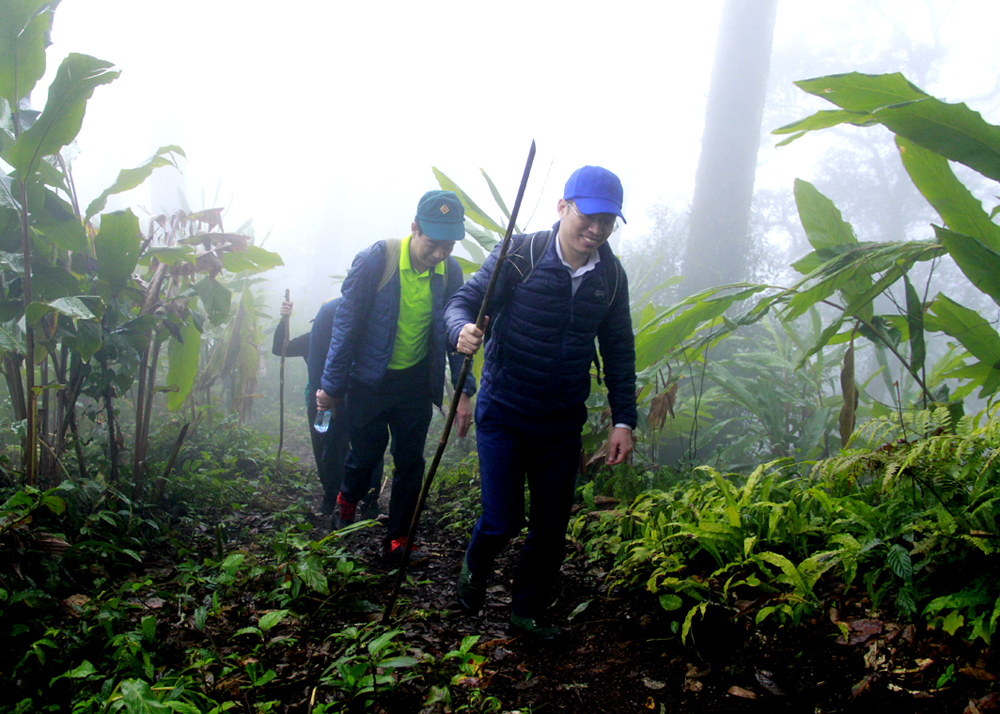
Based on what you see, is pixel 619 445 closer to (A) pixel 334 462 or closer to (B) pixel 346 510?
(B) pixel 346 510

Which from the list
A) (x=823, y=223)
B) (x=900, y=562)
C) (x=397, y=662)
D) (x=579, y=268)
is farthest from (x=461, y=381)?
(x=823, y=223)

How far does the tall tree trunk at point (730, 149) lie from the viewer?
9.32m

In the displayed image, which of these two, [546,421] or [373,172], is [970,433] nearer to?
[546,421]

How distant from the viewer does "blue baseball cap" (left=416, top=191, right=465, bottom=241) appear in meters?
3.33

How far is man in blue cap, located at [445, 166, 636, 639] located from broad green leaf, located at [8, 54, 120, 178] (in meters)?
2.31

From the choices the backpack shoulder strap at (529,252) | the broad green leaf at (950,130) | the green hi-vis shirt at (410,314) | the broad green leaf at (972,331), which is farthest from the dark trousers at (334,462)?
the broad green leaf at (950,130)

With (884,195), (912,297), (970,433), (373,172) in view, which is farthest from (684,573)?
(373,172)

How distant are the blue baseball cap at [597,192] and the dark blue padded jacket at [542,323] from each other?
225 mm

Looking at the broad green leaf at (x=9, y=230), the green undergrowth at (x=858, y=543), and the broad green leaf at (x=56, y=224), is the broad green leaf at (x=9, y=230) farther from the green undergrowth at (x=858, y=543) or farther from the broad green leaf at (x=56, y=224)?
the green undergrowth at (x=858, y=543)

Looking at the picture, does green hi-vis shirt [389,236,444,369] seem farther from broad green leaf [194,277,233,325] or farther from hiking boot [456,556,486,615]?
broad green leaf [194,277,233,325]

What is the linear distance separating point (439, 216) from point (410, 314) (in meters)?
0.59

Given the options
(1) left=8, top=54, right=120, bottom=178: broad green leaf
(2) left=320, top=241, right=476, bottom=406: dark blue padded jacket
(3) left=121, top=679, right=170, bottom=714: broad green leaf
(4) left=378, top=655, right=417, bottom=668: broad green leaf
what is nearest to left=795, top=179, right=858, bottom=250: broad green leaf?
(2) left=320, top=241, right=476, bottom=406: dark blue padded jacket

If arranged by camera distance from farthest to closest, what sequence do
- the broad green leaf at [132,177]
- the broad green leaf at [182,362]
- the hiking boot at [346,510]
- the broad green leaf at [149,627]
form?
the broad green leaf at [182,362]
the broad green leaf at [132,177]
the hiking boot at [346,510]
the broad green leaf at [149,627]

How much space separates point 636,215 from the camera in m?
21.1
